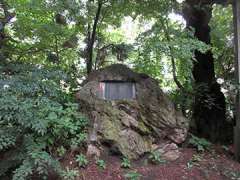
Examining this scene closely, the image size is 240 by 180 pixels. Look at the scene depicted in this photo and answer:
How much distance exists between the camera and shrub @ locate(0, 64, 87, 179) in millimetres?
3961

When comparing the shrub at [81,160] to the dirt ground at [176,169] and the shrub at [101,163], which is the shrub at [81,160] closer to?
the dirt ground at [176,169]

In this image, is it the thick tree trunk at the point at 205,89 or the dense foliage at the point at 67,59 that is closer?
the dense foliage at the point at 67,59

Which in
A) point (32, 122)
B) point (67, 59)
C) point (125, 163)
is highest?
point (67, 59)

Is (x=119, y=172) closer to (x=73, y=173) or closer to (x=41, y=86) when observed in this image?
(x=73, y=173)

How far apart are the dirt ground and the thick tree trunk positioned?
1.60 m

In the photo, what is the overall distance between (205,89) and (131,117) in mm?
2363

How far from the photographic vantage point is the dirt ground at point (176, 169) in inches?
→ 183

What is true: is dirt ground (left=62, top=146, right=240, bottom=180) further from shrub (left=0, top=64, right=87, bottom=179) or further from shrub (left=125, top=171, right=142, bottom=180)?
shrub (left=0, top=64, right=87, bottom=179)

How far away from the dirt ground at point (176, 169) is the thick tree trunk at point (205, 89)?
1601mm

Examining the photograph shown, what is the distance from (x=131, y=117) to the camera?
5402mm

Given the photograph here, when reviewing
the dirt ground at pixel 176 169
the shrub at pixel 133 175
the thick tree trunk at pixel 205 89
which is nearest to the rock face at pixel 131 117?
the dirt ground at pixel 176 169

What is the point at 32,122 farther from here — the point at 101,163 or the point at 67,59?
the point at 67,59

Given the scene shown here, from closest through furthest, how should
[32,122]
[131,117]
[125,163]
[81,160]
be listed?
[32,122] < [81,160] < [125,163] < [131,117]

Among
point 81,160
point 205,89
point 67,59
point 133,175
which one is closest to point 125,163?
point 133,175
